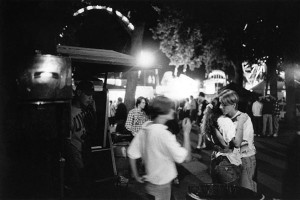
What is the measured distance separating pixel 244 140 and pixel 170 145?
5.21 feet

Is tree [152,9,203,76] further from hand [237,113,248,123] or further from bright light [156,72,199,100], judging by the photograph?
hand [237,113,248,123]

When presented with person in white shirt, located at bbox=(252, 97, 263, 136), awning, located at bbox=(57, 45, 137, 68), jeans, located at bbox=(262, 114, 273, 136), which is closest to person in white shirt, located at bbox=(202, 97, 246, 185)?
awning, located at bbox=(57, 45, 137, 68)

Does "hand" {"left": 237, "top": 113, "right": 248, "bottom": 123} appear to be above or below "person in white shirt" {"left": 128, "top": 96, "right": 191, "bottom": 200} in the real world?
above

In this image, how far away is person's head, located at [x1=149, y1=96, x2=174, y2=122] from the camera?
147 inches

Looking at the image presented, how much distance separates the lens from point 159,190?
364cm

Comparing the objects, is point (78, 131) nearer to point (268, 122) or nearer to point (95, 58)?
point (95, 58)

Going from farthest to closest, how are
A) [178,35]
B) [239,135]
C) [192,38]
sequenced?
[192,38], [178,35], [239,135]

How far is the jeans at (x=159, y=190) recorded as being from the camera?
364cm

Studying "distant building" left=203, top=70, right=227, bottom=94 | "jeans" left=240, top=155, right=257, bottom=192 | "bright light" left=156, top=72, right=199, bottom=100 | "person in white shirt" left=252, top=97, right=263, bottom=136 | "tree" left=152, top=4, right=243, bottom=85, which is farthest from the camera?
"distant building" left=203, top=70, right=227, bottom=94

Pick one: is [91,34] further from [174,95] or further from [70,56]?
[70,56]


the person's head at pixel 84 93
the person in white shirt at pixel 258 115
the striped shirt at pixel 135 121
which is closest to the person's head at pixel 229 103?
the person's head at pixel 84 93

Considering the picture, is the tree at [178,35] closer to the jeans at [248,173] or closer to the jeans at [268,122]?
the jeans at [268,122]

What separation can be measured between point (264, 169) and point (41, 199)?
243 inches

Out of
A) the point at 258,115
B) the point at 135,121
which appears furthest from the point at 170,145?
the point at 258,115
